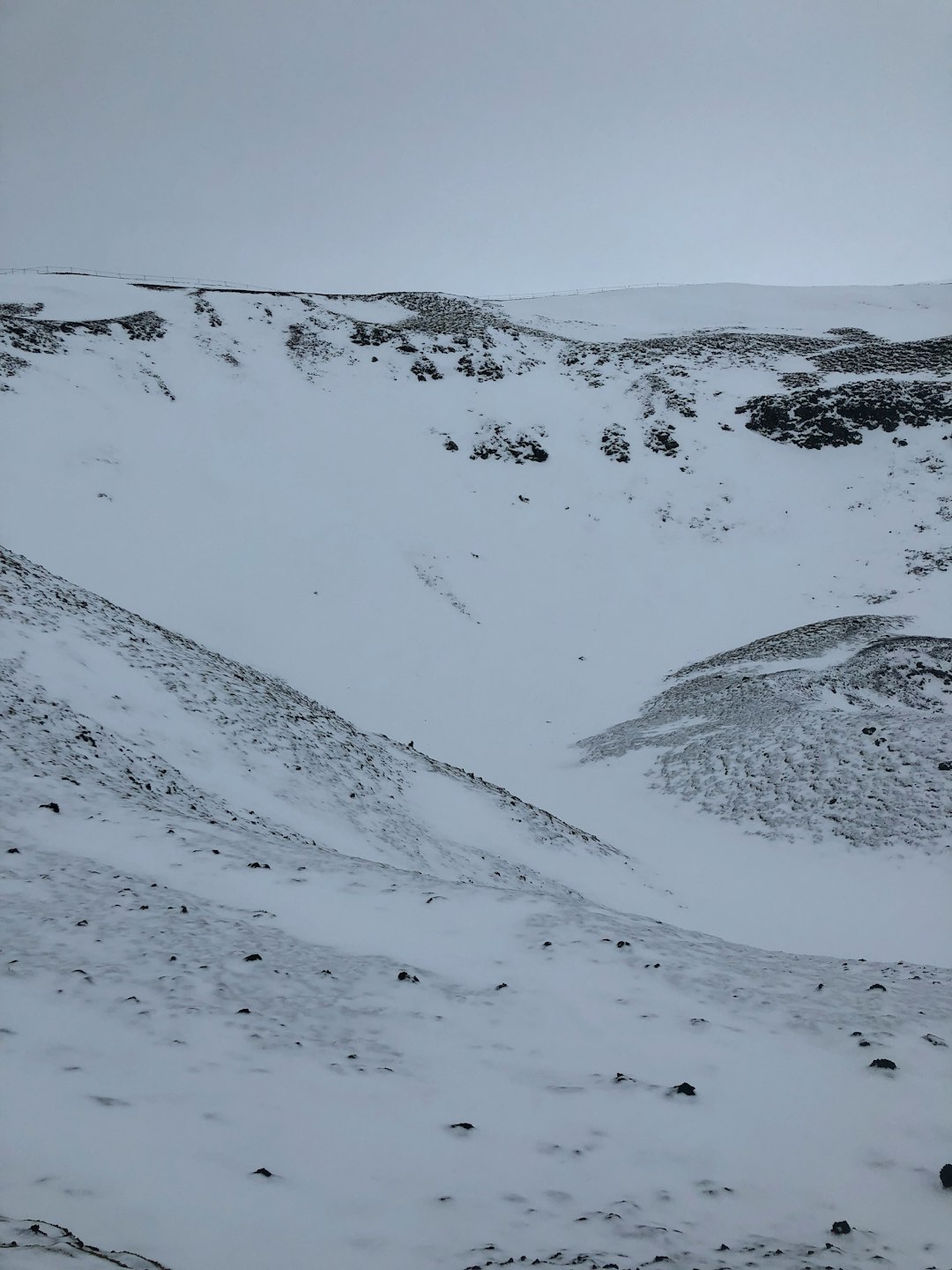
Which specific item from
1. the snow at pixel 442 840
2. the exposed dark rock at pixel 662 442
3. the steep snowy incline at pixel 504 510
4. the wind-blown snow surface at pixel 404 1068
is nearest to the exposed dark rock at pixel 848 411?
the steep snowy incline at pixel 504 510

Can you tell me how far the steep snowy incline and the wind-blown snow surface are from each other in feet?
27.7

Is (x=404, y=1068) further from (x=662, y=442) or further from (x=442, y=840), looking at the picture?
(x=662, y=442)

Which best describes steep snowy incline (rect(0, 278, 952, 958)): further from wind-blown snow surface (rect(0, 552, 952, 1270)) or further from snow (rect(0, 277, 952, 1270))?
A: wind-blown snow surface (rect(0, 552, 952, 1270))

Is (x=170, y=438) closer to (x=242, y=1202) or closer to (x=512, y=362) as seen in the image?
(x=512, y=362)

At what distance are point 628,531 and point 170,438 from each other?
25.3 meters

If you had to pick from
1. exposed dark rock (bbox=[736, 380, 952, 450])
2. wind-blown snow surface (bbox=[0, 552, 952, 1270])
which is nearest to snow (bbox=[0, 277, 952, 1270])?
wind-blown snow surface (bbox=[0, 552, 952, 1270])

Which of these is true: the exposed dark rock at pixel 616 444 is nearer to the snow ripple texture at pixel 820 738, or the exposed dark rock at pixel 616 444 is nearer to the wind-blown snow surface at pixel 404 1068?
the snow ripple texture at pixel 820 738

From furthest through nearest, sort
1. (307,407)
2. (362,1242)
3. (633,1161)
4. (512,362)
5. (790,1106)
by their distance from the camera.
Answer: (512,362)
(307,407)
(790,1106)
(633,1161)
(362,1242)

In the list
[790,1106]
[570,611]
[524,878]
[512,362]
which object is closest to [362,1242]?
[790,1106]

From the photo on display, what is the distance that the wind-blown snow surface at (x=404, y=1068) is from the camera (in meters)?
4.77

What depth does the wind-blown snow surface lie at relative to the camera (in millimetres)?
4773

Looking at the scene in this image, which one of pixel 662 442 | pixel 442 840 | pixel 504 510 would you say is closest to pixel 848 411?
pixel 662 442

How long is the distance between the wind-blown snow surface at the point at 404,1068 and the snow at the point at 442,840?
36 millimetres

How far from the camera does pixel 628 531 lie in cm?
4397
